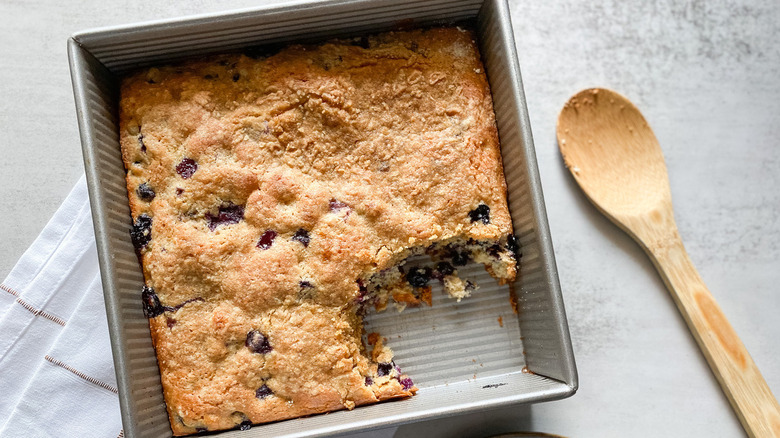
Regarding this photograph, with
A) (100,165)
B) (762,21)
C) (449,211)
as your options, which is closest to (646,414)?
(449,211)

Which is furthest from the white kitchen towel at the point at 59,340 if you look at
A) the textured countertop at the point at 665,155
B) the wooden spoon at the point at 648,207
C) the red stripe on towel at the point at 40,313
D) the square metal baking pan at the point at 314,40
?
the wooden spoon at the point at 648,207

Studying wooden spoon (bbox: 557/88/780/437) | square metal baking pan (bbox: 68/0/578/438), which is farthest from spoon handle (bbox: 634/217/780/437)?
square metal baking pan (bbox: 68/0/578/438)

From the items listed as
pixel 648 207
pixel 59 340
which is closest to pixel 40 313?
pixel 59 340

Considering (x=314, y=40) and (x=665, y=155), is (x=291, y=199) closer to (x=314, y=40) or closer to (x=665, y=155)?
(x=314, y=40)

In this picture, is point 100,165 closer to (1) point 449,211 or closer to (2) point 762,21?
(1) point 449,211

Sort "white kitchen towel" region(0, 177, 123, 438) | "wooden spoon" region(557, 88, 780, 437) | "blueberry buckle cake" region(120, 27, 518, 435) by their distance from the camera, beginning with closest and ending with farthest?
"blueberry buckle cake" region(120, 27, 518, 435) < "white kitchen towel" region(0, 177, 123, 438) < "wooden spoon" region(557, 88, 780, 437)

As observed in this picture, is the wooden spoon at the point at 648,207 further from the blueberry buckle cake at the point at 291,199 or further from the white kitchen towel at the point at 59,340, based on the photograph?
the white kitchen towel at the point at 59,340

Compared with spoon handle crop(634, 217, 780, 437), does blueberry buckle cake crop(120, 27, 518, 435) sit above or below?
above

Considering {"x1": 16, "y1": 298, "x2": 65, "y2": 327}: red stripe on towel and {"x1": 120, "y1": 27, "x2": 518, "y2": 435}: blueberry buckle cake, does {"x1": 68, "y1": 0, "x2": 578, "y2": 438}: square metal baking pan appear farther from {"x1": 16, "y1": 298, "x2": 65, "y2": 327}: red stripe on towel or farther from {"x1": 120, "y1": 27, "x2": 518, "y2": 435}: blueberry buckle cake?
{"x1": 16, "y1": 298, "x2": 65, "y2": 327}: red stripe on towel
